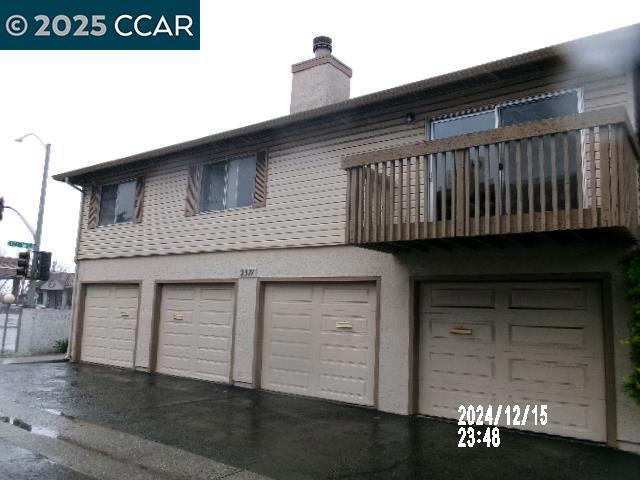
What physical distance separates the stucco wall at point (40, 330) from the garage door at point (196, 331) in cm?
582

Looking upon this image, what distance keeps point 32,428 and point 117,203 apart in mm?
8013

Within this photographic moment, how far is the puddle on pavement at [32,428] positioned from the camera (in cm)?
638

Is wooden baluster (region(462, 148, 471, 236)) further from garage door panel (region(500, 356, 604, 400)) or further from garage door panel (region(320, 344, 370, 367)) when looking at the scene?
garage door panel (region(320, 344, 370, 367))

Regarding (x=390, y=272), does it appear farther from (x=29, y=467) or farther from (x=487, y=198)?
(x=29, y=467)

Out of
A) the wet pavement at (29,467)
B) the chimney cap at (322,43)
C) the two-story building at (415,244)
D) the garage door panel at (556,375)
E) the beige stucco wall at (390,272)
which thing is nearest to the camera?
the wet pavement at (29,467)

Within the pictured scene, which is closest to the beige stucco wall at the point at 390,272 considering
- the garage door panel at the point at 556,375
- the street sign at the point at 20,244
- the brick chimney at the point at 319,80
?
the garage door panel at the point at 556,375

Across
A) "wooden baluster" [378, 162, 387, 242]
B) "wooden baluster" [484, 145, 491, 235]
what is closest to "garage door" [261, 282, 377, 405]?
"wooden baluster" [378, 162, 387, 242]

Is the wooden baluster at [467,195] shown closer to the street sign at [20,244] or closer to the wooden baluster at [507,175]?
the wooden baluster at [507,175]

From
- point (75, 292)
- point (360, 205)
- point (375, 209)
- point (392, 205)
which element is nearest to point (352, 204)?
point (360, 205)

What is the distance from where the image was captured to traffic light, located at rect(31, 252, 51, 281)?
13977 mm

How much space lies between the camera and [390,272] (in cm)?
848

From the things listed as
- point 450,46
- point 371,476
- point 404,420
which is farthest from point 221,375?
point 450,46

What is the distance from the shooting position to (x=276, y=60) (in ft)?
48.5

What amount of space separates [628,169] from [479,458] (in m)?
3.65
